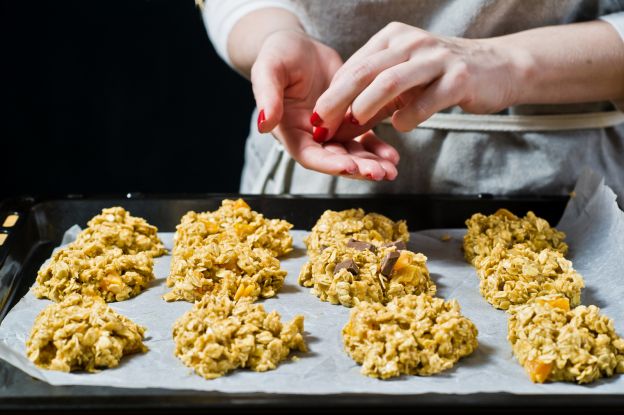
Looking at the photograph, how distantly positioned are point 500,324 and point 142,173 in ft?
8.19

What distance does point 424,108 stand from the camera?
4.92 ft

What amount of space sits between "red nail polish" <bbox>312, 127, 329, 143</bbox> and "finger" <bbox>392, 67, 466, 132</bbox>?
18 centimetres

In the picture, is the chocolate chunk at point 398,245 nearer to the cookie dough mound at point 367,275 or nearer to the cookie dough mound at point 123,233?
the cookie dough mound at point 367,275

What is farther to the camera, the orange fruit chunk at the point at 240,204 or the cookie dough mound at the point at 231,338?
the orange fruit chunk at the point at 240,204

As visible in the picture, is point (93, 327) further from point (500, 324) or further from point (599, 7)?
point (599, 7)

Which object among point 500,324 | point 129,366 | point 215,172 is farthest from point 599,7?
point 215,172

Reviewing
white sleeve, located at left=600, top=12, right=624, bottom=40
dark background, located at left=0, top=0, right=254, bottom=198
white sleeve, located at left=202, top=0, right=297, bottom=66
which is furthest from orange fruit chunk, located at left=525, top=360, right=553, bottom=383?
dark background, located at left=0, top=0, right=254, bottom=198

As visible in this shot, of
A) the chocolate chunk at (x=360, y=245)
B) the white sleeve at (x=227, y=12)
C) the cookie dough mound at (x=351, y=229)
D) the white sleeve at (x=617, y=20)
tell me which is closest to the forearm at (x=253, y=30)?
the white sleeve at (x=227, y=12)

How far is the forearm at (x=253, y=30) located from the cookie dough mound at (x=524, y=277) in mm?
676

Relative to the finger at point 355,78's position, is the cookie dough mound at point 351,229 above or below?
below

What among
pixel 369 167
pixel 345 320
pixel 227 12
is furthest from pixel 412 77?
pixel 227 12

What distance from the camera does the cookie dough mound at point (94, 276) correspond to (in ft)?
4.66

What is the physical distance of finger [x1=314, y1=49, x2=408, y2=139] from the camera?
1458mm

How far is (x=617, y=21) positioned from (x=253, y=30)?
0.79 m
